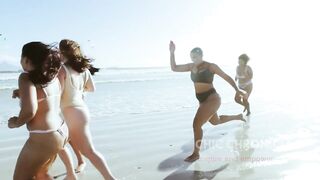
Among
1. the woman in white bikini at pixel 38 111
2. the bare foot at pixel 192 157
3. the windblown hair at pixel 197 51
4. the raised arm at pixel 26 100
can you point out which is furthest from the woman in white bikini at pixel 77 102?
the bare foot at pixel 192 157

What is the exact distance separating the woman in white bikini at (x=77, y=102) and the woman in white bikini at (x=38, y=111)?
3.34 ft

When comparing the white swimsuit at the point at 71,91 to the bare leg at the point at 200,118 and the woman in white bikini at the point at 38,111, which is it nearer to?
the woman in white bikini at the point at 38,111

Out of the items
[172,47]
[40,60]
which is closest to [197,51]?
[172,47]

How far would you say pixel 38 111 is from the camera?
3670mm

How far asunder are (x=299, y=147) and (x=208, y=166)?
2.17 meters

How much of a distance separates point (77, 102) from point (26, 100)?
158cm

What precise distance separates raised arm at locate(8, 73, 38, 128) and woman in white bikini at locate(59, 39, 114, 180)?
139 cm

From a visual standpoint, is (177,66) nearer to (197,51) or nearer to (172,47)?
(172,47)

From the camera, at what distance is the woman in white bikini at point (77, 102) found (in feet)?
15.9

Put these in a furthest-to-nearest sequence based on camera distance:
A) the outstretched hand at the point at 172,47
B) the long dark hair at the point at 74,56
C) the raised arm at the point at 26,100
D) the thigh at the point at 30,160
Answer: the outstretched hand at the point at 172,47
the long dark hair at the point at 74,56
the thigh at the point at 30,160
the raised arm at the point at 26,100

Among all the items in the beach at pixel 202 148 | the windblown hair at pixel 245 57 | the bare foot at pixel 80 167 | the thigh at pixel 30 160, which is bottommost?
the beach at pixel 202 148

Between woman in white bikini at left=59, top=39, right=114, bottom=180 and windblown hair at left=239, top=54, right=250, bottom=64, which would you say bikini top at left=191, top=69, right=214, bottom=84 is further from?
windblown hair at left=239, top=54, right=250, bottom=64

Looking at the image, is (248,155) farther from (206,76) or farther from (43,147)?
(43,147)

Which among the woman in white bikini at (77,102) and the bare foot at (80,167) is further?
the bare foot at (80,167)
